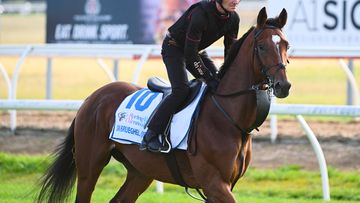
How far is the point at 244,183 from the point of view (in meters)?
10.3

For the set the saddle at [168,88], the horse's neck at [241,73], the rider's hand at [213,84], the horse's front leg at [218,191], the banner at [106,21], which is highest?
the horse's neck at [241,73]

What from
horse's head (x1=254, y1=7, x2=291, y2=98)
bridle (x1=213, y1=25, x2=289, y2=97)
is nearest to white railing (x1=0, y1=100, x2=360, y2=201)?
bridle (x1=213, y1=25, x2=289, y2=97)

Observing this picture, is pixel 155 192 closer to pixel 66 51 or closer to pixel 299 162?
pixel 299 162

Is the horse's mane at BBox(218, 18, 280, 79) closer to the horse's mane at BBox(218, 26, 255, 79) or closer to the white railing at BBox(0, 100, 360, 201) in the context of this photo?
the horse's mane at BBox(218, 26, 255, 79)

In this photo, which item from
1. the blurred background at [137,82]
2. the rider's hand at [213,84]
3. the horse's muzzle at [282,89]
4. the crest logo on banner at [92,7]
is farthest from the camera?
the crest logo on banner at [92,7]

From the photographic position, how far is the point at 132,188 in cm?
792

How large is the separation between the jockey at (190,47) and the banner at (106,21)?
684 centimetres

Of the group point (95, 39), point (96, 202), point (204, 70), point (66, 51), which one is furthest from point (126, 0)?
point (204, 70)

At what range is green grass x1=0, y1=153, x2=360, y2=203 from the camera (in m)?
Answer: 9.31

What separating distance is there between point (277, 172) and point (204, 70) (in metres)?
3.56

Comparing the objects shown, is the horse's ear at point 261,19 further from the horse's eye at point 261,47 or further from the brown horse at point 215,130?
the horse's eye at point 261,47

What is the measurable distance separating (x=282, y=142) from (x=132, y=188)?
419 cm

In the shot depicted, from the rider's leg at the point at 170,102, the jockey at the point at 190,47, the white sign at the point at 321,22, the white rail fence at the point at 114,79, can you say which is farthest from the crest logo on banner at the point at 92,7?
the rider's leg at the point at 170,102

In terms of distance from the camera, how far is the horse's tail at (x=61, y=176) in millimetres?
8078
